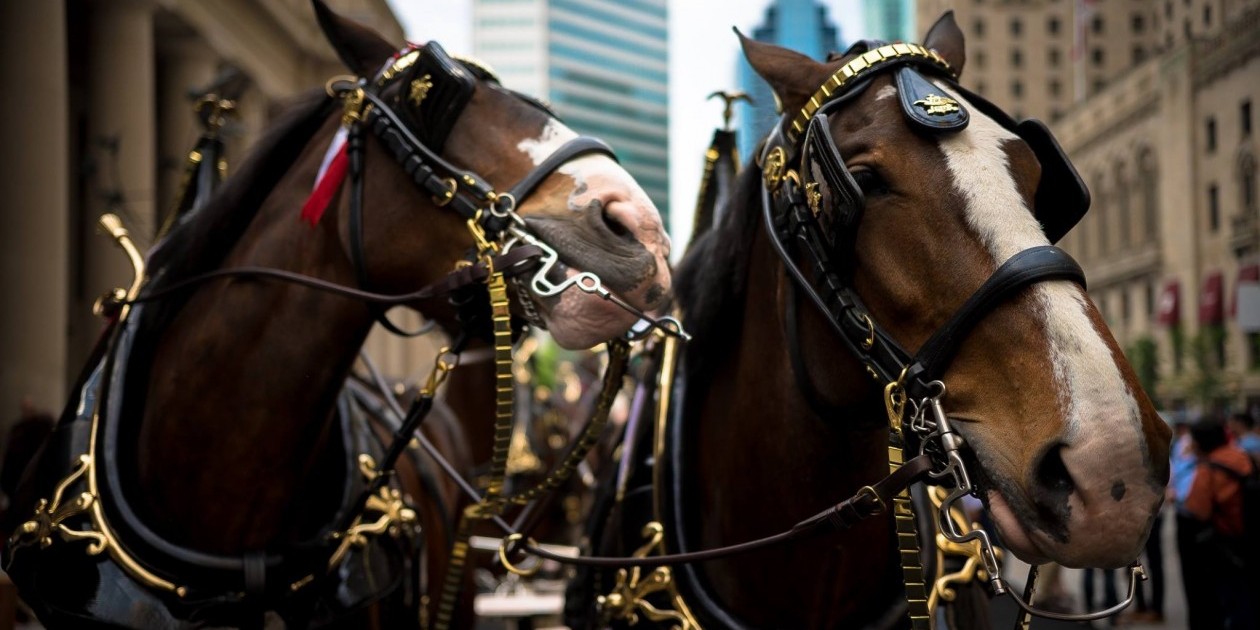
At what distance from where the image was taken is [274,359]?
3145 mm

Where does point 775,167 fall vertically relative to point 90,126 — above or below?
below

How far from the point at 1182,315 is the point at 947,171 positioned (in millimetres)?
48134

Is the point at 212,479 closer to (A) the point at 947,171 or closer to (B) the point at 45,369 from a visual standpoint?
(A) the point at 947,171

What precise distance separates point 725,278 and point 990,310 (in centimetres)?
106

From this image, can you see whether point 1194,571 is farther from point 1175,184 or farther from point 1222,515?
point 1175,184

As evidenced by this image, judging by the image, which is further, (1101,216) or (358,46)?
(1101,216)

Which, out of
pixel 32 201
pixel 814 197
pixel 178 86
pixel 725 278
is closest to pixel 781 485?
pixel 725 278

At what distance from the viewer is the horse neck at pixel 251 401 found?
312 centimetres

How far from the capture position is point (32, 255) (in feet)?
43.5

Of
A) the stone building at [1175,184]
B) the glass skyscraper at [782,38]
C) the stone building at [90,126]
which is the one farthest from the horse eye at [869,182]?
the stone building at [1175,184]

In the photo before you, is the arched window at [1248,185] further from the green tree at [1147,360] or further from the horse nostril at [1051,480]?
the horse nostril at [1051,480]

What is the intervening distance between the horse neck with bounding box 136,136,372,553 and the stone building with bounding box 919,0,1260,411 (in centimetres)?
834

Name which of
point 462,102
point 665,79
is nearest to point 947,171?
point 462,102

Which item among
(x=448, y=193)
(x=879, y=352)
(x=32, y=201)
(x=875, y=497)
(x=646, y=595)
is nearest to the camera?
(x=879, y=352)
